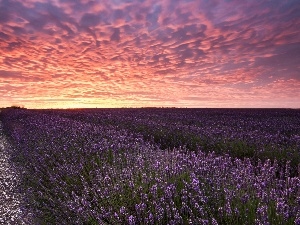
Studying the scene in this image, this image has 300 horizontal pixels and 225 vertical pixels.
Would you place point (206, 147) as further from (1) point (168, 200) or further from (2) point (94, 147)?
(1) point (168, 200)

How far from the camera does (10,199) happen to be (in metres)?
4.60

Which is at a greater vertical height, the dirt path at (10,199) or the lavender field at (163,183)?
the lavender field at (163,183)

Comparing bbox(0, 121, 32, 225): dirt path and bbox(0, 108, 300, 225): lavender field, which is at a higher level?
bbox(0, 108, 300, 225): lavender field

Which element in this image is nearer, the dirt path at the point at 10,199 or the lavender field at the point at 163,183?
the lavender field at the point at 163,183

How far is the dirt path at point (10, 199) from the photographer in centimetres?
391

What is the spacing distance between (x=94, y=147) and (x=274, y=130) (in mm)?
7100

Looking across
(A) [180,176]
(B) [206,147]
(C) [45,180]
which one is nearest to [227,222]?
(A) [180,176]

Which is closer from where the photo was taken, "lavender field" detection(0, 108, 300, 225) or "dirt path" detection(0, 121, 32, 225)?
"lavender field" detection(0, 108, 300, 225)

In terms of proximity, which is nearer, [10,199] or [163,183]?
[163,183]

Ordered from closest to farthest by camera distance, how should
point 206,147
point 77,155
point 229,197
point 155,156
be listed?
point 229,197 → point 155,156 → point 77,155 → point 206,147

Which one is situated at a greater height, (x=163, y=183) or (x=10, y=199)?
(x=163, y=183)

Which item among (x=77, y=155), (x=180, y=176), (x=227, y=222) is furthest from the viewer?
(x=77, y=155)

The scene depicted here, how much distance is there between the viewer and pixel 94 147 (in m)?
5.33

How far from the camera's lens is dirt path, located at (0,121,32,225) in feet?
12.8
